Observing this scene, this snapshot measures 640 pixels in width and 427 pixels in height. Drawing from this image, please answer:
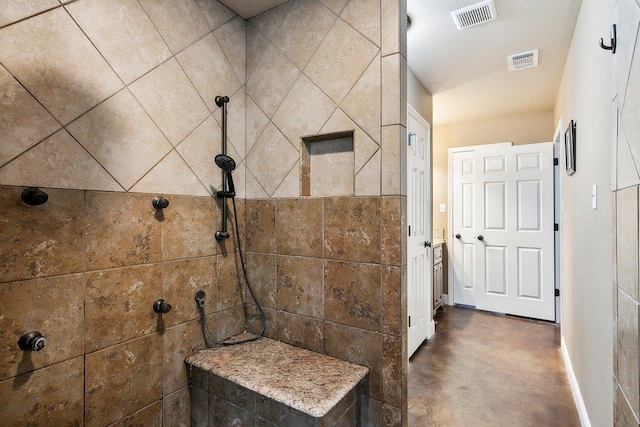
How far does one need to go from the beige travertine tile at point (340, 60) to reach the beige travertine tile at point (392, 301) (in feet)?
3.02

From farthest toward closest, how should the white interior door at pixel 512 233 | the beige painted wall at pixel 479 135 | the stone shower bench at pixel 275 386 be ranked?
the beige painted wall at pixel 479 135 → the white interior door at pixel 512 233 → the stone shower bench at pixel 275 386

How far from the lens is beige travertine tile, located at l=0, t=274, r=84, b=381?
3.64ft

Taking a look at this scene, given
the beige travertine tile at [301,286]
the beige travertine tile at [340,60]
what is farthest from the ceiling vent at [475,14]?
the beige travertine tile at [301,286]

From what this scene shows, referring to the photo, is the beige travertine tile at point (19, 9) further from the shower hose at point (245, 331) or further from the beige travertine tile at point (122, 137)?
the shower hose at point (245, 331)

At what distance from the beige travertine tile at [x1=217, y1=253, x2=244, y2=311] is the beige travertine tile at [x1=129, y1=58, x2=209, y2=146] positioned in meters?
0.72

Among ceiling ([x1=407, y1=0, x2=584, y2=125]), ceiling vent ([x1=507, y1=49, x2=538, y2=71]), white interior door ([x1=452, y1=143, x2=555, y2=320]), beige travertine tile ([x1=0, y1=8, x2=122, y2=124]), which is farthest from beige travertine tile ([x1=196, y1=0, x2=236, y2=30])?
white interior door ([x1=452, y1=143, x2=555, y2=320])

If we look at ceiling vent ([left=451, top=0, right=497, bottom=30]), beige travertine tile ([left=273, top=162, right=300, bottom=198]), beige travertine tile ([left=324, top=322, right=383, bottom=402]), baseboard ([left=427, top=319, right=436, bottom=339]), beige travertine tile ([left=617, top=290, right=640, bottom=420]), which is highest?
ceiling vent ([left=451, top=0, right=497, bottom=30])

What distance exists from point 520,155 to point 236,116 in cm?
364

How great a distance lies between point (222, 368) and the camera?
154 centimetres

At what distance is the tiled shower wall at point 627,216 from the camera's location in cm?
67

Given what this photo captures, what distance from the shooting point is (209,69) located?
1.80 metres

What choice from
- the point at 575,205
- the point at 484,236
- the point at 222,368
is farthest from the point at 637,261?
the point at 484,236

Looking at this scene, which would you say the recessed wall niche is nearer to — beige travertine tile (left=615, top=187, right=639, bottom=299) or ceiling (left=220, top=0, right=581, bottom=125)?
ceiling (left=220, top=0, right=581, bottom=125)

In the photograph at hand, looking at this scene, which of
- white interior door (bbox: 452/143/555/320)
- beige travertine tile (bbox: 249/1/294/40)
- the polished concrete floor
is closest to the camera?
beige travertine tile (bbox: 249/1/294/40)
